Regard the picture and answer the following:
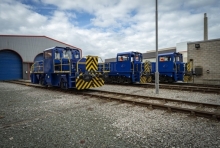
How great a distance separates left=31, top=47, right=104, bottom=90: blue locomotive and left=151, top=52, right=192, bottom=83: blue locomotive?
8081 millimetres

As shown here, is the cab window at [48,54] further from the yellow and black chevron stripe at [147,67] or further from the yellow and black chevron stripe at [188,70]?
the yellow and black chevron stripe at [188,70]

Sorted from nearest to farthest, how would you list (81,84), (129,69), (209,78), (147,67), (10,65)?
(81,84), (129,69), (209,78), (147,67), (10,65)

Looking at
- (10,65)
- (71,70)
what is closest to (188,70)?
(71,70)

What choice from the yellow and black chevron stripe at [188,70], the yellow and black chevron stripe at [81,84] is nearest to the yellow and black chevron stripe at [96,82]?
the yellow and black chevron stripe at [81,84]

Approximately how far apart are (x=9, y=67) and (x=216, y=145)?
27.4 m

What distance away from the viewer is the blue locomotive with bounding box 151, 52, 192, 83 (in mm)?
14070

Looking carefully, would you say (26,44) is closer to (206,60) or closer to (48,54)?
(48,54)

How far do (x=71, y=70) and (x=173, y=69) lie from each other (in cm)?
1001

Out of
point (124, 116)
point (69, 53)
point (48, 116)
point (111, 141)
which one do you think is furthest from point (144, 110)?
point (69, 53)

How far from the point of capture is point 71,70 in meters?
8.56

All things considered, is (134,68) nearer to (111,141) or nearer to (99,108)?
(99,108)

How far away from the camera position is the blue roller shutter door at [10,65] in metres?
22.5

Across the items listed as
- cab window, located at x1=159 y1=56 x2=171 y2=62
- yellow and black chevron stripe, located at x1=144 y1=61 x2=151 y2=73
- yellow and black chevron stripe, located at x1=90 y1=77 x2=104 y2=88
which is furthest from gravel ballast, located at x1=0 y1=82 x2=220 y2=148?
cab window, located at x1=159 y1=56 x2=171 y2=62

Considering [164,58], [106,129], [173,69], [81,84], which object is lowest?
[106,129]
